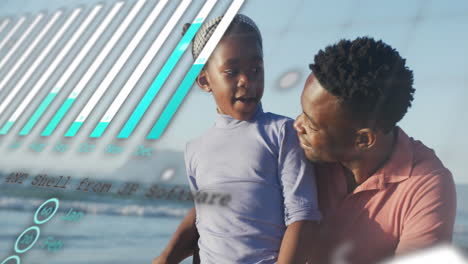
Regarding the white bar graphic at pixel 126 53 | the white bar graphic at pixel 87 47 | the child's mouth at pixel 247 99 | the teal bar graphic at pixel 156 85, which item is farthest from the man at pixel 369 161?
the white bar graphic at pixel 87 47

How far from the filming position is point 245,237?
3.12ft

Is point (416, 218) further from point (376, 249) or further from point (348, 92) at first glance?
point (348, 92)

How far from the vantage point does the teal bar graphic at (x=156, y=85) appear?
113 centimetres

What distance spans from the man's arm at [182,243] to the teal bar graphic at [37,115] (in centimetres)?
50

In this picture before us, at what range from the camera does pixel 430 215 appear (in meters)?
0.88

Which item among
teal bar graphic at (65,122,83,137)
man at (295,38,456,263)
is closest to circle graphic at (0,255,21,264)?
teal bar graphic at (65,122,83,137)

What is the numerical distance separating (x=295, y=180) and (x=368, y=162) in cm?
13

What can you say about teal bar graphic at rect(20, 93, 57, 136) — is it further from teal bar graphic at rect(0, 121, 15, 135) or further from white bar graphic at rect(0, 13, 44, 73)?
white bar graphic at rect(0, 13, 44, 73)

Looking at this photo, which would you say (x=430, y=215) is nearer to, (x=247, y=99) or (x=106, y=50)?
(x=247, y=99)

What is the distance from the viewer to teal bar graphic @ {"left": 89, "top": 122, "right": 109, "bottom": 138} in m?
1.18

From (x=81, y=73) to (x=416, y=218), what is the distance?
34.1 inches

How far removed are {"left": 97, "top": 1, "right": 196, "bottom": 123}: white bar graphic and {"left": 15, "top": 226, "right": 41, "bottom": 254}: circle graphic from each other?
10.8 inches

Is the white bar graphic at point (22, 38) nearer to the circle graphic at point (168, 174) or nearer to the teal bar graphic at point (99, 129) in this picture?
the teal bar graphic at point (99, 129)

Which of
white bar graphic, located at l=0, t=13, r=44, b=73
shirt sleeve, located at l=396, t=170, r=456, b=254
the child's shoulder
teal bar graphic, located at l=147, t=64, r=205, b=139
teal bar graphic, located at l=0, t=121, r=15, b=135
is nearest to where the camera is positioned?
shirt sleeve, located at l=396, t=170, r=456, b=254
